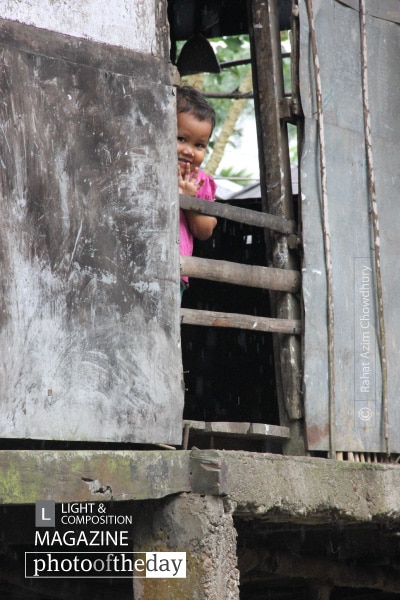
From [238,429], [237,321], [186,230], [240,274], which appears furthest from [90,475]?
[186,230]

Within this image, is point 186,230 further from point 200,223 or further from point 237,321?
point 237,321

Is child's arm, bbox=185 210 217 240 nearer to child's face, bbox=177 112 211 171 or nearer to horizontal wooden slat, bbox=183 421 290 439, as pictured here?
child's face, bbox=177 112 211 171

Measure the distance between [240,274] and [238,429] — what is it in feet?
2.30

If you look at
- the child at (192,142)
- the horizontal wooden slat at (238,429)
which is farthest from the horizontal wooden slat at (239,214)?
the horizontal wooden slat at (238,429)

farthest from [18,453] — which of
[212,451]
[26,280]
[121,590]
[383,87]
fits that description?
[383,87]

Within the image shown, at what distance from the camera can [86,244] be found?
12.3 ft

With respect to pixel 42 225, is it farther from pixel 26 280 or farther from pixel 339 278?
pixel 339 278

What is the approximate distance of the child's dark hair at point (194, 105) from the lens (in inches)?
197

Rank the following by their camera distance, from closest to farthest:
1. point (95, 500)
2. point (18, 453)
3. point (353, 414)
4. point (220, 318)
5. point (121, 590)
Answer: point (18, 453), point (95, 500), point (220, 318), point (353, 414), point (121, 590)

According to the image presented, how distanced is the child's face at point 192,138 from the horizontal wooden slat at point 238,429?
4.48 ft

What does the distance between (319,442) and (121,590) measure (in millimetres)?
1342

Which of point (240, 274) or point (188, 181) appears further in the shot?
point (188, 181)

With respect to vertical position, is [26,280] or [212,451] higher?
[26,280]

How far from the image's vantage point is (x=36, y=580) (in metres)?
5.16
